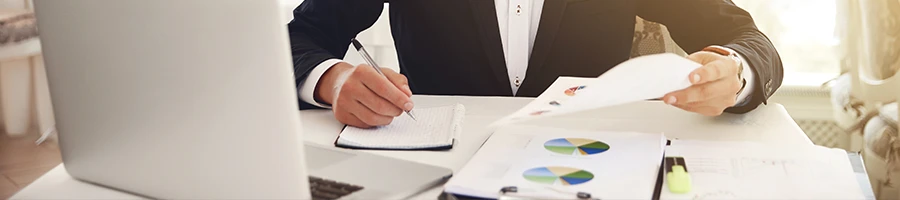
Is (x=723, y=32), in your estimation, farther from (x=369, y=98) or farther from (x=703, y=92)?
(x=369, y=98)

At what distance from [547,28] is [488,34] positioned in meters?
0.11

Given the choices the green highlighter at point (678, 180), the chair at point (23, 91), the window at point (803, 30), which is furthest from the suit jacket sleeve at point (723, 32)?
the chair at point (23, 91)

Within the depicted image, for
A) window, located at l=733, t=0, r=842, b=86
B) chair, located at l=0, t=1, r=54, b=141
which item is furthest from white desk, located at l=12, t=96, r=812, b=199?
chair, located at l=0, t=1, r=54, b=141

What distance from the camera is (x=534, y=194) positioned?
777mm

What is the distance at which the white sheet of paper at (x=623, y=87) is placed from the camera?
0.83 meters

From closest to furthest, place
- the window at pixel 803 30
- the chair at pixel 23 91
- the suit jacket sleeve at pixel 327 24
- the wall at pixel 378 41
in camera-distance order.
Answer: the suit jacket sleeve at pixel 327 24 < the window at pixel 803 30 < the wall at pixel 378 41 < the chair at pixel 23 91

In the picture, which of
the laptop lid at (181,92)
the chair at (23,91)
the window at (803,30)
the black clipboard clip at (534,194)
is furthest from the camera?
the chair at (23,91)

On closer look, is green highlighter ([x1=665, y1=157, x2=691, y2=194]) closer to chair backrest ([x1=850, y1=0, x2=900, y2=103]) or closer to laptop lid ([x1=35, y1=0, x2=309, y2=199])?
laptop lid ([x1=35, y1=0, x2=309, y2=199])

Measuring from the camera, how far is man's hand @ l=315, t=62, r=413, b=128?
3.56 ft

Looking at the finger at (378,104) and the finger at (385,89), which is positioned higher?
the finger at (385,89)

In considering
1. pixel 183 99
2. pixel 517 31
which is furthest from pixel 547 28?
pixel 183 99

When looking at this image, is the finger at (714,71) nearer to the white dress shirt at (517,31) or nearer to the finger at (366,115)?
the finger at (366,115)

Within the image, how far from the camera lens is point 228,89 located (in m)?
0.66

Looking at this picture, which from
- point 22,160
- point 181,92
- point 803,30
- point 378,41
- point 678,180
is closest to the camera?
point 181,92
